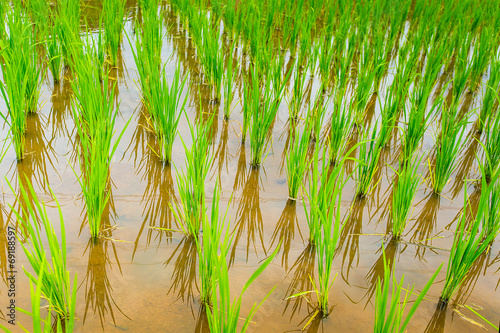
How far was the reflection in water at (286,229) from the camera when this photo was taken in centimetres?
183

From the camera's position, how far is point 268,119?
222cm

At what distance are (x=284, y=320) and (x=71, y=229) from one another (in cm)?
89

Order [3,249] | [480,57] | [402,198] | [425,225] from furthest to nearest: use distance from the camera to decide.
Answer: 1. [480,57]
2. [425,225]
3. [402,198]
4. [3,249]

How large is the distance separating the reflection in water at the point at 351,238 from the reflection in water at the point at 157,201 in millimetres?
Result: 687

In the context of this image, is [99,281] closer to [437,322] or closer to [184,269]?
[184,269]

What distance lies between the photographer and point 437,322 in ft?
5.16

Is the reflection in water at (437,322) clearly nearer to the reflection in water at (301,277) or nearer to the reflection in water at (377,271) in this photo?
the reflection in water at (377,271)

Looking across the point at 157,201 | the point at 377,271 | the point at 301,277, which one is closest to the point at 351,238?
the point at 377,271

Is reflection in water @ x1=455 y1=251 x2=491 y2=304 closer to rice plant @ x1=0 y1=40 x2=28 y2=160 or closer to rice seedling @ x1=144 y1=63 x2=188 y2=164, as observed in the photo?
rice seedling @ x1=144 y1=63 x2=188 y2=164

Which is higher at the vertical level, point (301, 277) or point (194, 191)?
point (194, 191)

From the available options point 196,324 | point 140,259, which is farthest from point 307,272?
point 140,259

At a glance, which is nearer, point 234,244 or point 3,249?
point 3,249

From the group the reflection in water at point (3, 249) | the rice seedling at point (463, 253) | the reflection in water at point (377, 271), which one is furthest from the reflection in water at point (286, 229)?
the reflection in water at point (3, 249)

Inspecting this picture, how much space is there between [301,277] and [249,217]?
0.39 m
